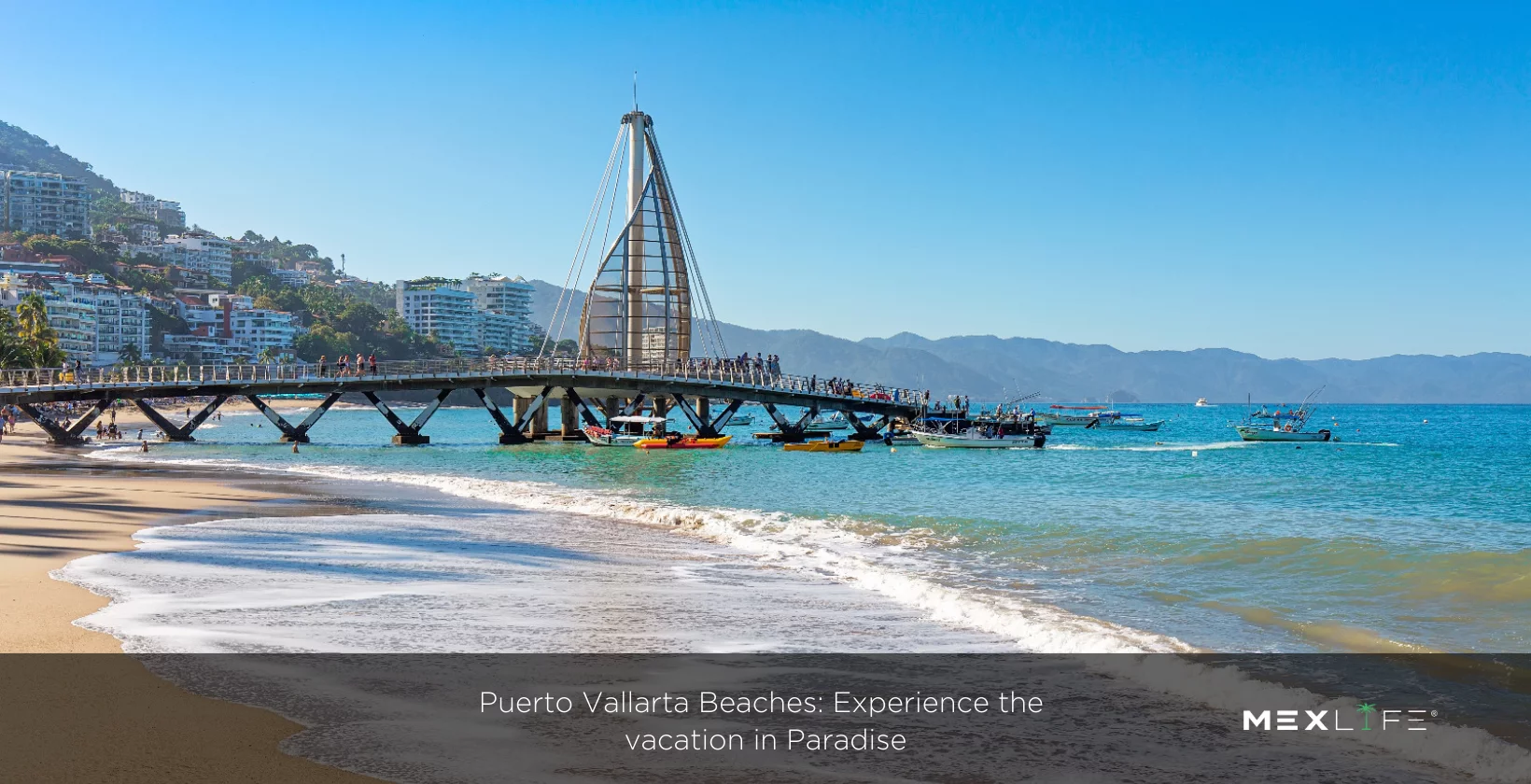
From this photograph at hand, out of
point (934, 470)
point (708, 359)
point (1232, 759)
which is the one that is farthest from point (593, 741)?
point (708, 359)

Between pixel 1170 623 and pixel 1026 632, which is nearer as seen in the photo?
pixel 1026 632

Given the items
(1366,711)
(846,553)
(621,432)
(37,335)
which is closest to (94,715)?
(1366,711)

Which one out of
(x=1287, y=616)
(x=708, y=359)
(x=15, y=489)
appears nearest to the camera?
(x=1287, y=616)

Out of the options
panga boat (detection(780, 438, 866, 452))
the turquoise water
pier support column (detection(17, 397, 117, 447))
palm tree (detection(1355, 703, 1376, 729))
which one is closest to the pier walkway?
pier support column (detection(17, 397, 117, 447))

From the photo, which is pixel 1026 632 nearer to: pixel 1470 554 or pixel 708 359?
pixel 1470 554

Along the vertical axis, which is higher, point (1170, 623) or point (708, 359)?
point (708, 359)

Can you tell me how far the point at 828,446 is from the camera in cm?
6384

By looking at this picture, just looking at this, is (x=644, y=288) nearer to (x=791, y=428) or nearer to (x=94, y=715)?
(x=791, y=428)

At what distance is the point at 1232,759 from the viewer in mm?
7902

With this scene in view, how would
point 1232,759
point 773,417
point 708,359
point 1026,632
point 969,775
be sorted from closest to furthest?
1. point 969,775
2. point 1232,759
3. point 1026,632
4. point 708,359
5. point 773,417

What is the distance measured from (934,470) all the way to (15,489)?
103ft

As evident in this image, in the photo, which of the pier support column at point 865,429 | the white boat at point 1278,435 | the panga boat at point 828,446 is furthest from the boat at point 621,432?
the white boat at point 1278,435
